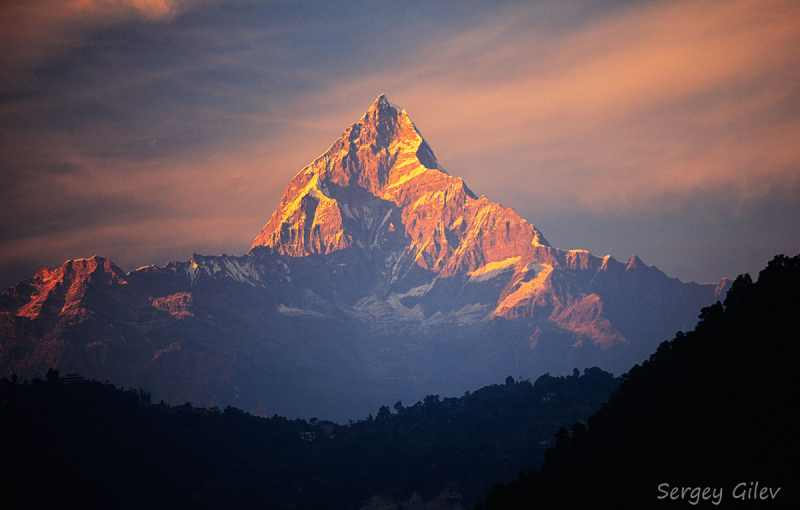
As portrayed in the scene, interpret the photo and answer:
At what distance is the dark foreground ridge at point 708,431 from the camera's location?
332 feet

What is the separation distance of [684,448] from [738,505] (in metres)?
22.0

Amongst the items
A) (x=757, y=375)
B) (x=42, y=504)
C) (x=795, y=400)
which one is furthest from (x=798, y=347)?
(x=42, y=504)

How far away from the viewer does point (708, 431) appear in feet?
384

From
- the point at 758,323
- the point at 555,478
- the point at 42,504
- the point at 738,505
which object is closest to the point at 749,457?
the point at 738,505

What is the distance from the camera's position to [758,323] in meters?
144

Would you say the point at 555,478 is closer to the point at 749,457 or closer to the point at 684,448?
the point at 684,448

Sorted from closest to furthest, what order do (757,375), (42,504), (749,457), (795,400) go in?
(749,457) < (795,400) < (757,375) < (42,504)

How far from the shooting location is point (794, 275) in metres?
150

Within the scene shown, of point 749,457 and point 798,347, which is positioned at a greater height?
point 798,347

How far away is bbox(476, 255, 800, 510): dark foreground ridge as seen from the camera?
101m

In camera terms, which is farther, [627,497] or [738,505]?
[627,497]

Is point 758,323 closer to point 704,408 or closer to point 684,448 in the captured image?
point 704,408

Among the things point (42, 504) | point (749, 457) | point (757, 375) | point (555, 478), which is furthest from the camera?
point (42, 504)

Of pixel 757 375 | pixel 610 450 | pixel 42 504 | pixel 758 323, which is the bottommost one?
pixel 42 504
